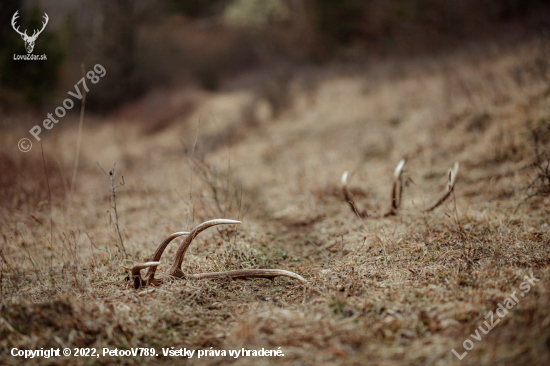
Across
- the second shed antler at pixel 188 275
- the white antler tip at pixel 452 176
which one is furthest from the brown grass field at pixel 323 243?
the white antler tip at pixel 452 176

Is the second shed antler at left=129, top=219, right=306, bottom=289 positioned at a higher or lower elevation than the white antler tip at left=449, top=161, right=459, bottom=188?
lower

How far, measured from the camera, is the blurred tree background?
44.2ft

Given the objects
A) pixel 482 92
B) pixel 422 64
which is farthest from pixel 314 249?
pixel 422 64

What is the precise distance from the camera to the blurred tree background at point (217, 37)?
531 inches

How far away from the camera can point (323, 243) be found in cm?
363

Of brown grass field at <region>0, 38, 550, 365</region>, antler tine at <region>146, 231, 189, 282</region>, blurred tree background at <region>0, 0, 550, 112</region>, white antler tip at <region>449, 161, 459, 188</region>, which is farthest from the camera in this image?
blurred tree background at <region>0, 0, 550, 112</region>

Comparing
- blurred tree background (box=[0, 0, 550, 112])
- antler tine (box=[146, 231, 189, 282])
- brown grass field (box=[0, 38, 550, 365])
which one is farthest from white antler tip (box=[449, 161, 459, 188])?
blurred tree background (box=[0, 0, 550, 112])

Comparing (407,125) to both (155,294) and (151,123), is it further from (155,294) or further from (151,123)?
(151,123)

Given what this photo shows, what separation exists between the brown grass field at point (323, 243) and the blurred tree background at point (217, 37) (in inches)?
291

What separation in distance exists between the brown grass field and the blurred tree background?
24.2 ft

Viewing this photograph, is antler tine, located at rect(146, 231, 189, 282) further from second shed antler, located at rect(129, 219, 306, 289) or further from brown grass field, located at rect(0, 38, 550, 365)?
brown grass field, located at rect(0, 38, 550, 365)

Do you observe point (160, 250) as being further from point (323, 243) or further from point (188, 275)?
point (323, 243)

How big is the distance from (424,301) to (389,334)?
1.43ft

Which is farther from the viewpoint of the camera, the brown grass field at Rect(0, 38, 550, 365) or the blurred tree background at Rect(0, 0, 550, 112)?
the blurred tree background at Rect(0, 0, 550, 112)
